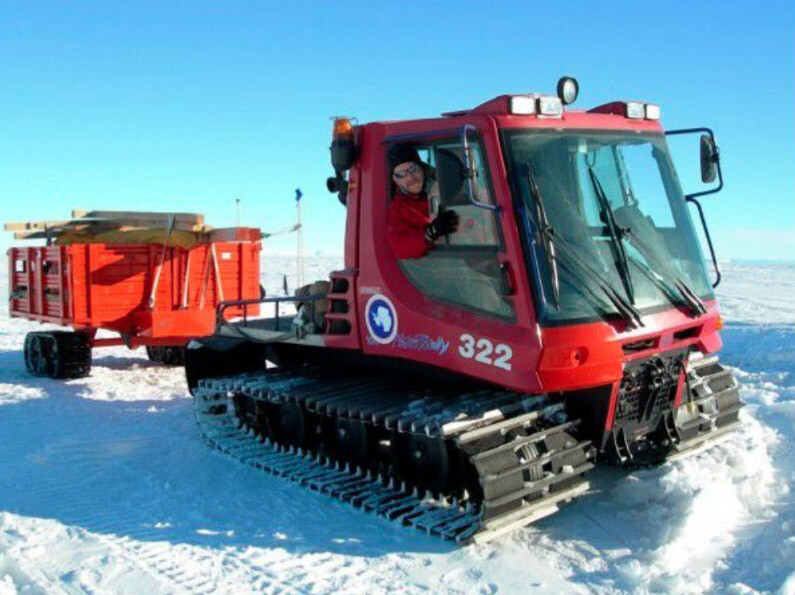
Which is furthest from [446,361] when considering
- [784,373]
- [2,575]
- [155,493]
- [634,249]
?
[784,373]

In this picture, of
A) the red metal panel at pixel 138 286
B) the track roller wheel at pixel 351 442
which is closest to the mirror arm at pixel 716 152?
the track roller wheel at pixel 351 442

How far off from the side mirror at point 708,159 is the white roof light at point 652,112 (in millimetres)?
367

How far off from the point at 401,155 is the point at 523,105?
0.98m

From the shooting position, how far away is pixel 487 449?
5.01m

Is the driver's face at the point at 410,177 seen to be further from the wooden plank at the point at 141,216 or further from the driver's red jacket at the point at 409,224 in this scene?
the wooden plank at the point at 141,216

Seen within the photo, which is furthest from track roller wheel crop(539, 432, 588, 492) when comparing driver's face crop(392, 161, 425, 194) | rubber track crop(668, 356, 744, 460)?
driver's face crop(392, 161, 425, 194)

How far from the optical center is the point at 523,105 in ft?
16.9

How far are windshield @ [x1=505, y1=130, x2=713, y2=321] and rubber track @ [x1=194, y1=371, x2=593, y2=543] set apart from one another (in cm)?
79

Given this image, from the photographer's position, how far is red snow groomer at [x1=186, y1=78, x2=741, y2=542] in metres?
4.98

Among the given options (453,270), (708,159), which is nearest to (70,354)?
(453,270)

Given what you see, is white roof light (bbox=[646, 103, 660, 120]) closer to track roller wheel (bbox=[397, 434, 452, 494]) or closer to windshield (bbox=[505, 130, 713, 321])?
windshield (bbox=[505, 130, 713, 321])

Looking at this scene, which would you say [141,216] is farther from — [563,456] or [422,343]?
[563,456]

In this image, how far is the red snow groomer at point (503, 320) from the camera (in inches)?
196

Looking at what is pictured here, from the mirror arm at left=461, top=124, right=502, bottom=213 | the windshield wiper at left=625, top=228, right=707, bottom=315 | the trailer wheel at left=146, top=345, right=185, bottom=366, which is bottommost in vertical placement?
the trailer wheel at left=146, top=345, right=185, bottom=366
